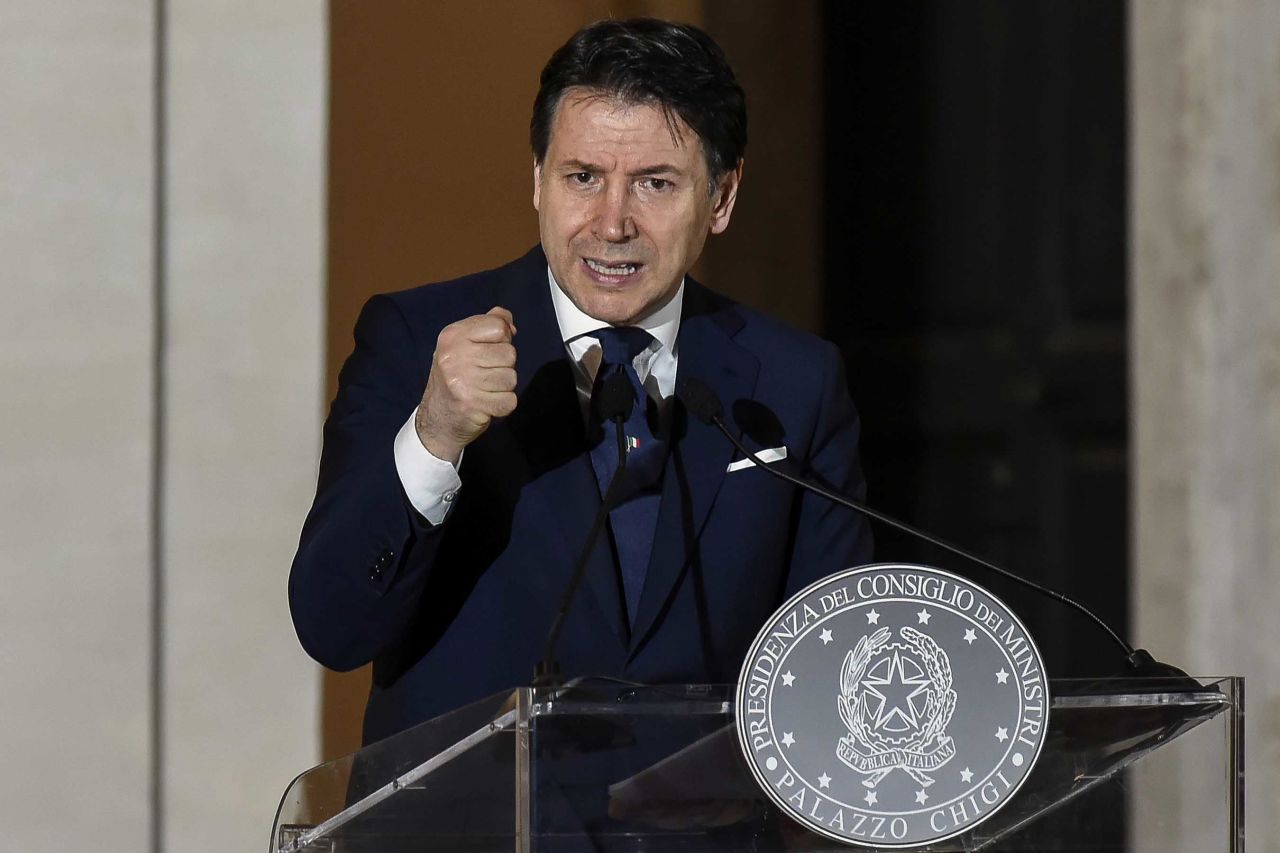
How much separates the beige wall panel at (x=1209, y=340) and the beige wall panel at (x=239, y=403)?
1809mm

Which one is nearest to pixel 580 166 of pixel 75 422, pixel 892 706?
pixel 892 706

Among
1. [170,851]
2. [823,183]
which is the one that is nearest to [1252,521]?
[823,183]

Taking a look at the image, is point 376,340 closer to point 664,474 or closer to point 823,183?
point 664,474

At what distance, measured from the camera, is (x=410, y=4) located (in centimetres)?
291

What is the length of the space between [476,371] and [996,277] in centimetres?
323

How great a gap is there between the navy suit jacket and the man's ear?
0.43 ft

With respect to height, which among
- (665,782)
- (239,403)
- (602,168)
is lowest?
(665,782)

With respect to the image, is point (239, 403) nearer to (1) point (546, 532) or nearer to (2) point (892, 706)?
(1) point (546, 532)

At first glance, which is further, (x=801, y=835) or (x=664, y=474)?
(x=664, y=474)

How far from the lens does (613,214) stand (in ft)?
6.26

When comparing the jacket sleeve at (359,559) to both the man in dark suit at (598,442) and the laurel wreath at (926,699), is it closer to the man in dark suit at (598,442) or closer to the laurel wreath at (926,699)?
the man in dark suit at (598,442)

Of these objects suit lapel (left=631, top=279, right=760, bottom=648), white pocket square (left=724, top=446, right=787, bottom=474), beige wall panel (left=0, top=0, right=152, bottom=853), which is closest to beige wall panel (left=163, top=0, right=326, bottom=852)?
beige wall panel (left=0, top=0, right=152, bottom=853)

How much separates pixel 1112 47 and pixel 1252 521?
1513 mm

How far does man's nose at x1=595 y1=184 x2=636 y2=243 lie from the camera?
1.91 metres
